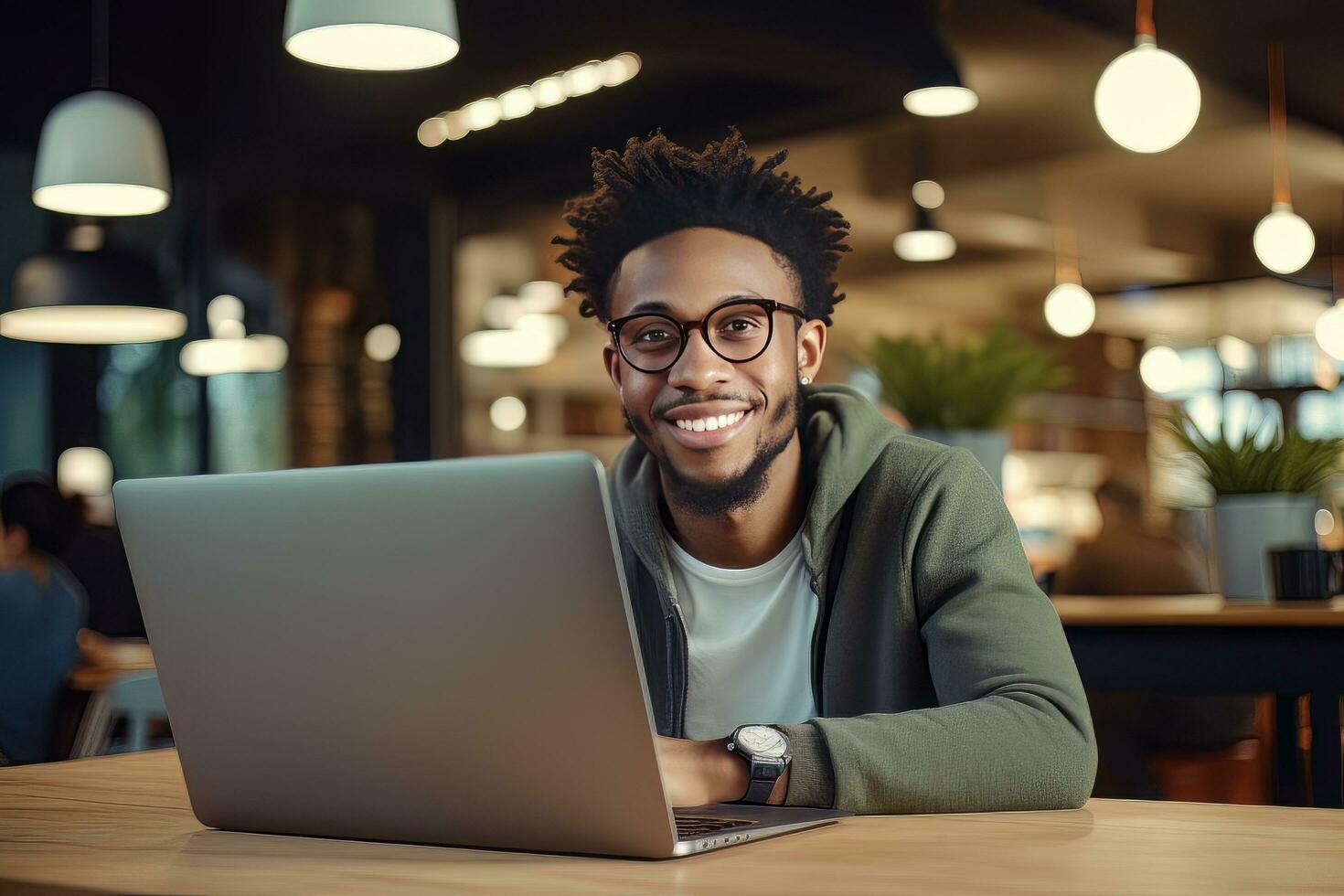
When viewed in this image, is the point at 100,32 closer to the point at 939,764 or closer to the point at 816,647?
the point at 816,647

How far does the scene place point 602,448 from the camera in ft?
26.2

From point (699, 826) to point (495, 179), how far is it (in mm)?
6021

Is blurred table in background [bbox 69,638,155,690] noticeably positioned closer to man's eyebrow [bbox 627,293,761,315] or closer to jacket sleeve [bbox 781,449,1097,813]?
man's eyebrow [bbox 627,293,761,315]

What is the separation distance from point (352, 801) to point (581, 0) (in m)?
4.68

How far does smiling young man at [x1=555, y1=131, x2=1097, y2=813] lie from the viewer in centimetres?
156

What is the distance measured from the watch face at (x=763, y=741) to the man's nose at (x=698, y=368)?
23.3 inches

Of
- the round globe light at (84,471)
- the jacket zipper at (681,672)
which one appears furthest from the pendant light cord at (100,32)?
the jacket zipper at (681,672)

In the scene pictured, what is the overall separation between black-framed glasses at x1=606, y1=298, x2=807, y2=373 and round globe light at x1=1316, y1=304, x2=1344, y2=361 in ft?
22.3

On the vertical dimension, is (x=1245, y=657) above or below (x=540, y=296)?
below

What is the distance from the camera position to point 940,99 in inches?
218

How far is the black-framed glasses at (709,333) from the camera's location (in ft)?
5.54

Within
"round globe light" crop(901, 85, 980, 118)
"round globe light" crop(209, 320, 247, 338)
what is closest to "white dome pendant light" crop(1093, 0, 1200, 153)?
"round globe light" crop(901, 85, 980, 118)

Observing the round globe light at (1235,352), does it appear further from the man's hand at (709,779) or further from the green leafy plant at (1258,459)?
the man's hand at (709,779)

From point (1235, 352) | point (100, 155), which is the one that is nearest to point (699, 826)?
point (100, 155)
